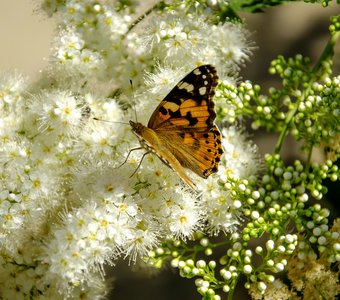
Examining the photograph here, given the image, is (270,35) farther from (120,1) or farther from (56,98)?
(56,98)

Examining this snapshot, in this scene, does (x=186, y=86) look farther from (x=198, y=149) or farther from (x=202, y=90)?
(x=198, y=149)

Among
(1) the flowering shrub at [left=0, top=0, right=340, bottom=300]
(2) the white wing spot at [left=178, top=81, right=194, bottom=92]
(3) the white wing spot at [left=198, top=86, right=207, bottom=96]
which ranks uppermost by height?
(2) the white wing spot at [left=178, top=81, right=194, bottom=92]

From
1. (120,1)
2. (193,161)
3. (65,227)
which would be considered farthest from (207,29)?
(65,227)

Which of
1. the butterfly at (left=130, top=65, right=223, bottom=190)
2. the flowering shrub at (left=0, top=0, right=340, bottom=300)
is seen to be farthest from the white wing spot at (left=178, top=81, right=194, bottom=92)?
the flowering shrub at (left=0, top=0, right=340, bottom=300)

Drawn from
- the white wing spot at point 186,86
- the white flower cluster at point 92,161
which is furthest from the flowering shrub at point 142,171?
the white wing spot at point 186,86

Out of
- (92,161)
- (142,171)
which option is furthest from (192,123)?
(92,161)

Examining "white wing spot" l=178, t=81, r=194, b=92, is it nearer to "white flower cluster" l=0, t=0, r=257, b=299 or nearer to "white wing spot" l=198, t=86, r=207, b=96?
"white wing spot" l=198, t=86, r=207, b=96
